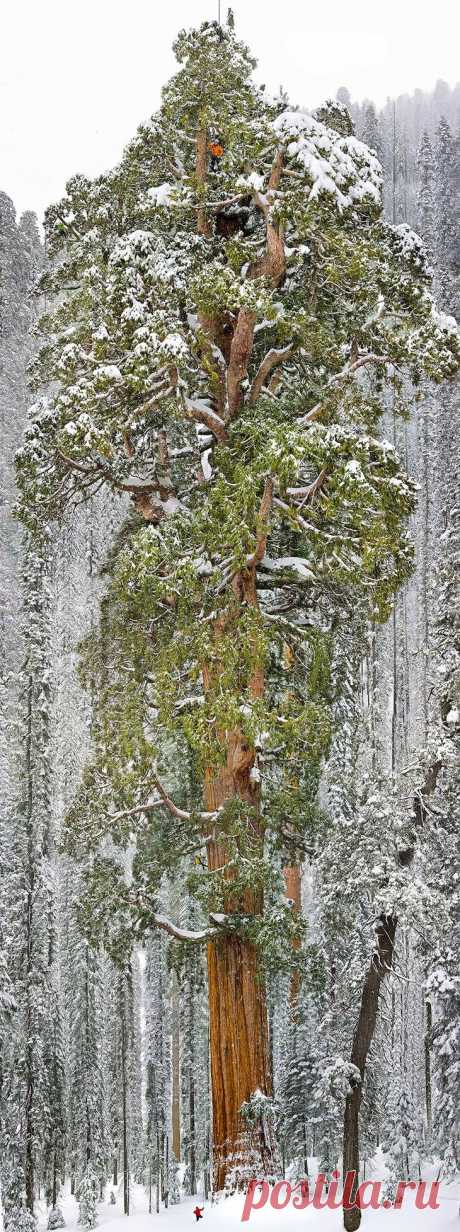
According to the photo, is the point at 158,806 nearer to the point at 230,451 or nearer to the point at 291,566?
the point at 291,566

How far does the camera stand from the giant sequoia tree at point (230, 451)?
8383mm

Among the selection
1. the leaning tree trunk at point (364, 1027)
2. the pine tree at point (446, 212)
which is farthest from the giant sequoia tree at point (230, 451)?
the pine tree at point (446, 212)

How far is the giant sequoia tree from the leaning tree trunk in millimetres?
1994

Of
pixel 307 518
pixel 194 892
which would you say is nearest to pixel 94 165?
pixel 307 518

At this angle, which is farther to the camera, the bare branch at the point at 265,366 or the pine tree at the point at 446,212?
the pine tree at the point at 446,212

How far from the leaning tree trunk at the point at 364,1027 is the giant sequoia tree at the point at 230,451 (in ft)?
6.54

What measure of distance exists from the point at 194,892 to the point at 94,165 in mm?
8406

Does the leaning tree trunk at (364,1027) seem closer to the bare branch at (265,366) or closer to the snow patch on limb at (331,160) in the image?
the bare branch at (265,366)

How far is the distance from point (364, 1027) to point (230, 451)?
6679 mm

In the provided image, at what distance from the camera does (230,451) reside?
868 centimetres

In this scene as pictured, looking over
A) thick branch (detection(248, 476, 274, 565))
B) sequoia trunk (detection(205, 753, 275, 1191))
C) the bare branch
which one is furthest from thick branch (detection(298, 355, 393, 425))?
sequoia trunk (detection(205, 753, 275, 1191))

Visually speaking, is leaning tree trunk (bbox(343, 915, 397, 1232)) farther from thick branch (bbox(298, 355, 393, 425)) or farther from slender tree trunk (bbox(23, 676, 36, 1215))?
slender tree trunk (bbox(23, 676, 36, 1215))

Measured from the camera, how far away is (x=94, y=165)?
12469 mm

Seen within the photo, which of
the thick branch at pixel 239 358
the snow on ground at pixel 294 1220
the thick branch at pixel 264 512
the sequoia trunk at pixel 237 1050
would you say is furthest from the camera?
the thick branch at pixel 239 358
